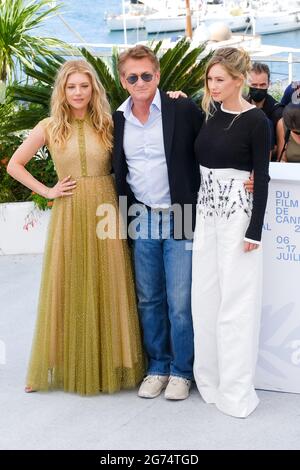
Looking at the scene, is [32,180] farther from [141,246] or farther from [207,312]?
[207,312]

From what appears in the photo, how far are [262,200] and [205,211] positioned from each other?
0.96 feet

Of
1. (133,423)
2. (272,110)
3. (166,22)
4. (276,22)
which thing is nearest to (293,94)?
(272,110)

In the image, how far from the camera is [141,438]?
3602 mm

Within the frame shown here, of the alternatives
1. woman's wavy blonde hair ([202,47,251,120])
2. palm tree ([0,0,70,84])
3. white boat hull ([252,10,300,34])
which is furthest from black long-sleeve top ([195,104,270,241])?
white boat hull ([252,10,300,34])

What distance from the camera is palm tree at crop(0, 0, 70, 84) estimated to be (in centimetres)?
723

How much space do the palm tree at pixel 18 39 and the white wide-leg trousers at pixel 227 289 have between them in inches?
150

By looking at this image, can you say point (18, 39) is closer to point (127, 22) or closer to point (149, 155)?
point (149, 155)

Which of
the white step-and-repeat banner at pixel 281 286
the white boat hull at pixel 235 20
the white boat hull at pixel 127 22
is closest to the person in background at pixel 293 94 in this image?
the white step-and-repeat banner at pixel 281 286

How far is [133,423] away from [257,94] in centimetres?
217

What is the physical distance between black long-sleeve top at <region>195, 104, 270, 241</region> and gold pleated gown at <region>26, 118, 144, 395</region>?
1.81 ft

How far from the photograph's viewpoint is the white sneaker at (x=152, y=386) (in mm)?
4016

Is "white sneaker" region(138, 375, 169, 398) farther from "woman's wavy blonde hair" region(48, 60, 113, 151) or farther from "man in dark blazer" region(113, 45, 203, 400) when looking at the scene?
"woman's wavy blonde hair" region(48, 60, 113, 151)

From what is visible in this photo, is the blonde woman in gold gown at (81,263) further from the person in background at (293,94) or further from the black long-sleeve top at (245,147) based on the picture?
the person in background at (293,94)
